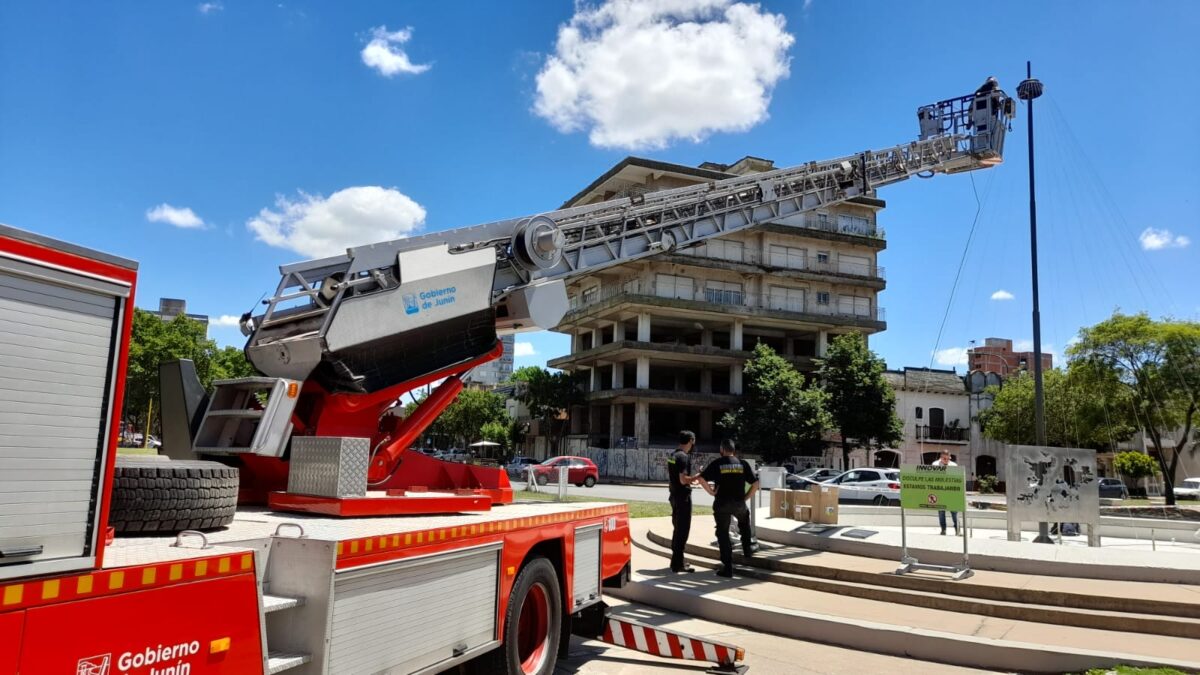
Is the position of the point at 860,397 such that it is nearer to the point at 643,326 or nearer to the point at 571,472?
the point at 643,326

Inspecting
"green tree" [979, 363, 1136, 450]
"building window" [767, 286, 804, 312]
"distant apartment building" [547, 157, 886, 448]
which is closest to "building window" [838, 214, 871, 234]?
"distant apartment building" [547, 157, 886, 448]

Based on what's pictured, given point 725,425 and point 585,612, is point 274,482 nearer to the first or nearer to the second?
point 585,612

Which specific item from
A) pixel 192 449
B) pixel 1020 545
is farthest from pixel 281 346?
pixel 1020 545

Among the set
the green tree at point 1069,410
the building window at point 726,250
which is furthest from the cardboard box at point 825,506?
the building window at point 726,250

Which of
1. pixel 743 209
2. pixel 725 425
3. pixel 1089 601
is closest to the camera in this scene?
pixel 1089 601

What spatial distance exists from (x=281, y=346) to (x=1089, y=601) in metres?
8.47

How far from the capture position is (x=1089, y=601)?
8.18 metres

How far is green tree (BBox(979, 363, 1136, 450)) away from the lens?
3475 cm

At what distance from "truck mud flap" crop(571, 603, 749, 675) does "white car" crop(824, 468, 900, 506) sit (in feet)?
74.8

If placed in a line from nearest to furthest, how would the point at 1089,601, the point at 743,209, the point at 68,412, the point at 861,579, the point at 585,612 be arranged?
the point at 68,412 → the point at 585,612 → the point at 1089,601 → the point at 861,579 → the point at 743,209

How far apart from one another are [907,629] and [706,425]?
5071 centimetres

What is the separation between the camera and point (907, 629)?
297 inches

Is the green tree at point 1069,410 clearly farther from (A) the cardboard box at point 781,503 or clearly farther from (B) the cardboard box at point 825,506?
(B) the cardboard box at point 825,506

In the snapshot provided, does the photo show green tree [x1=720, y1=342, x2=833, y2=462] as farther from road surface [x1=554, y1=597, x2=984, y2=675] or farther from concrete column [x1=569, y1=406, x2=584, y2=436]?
road surface [x1=554, y1=597, x2=984, y2=675]
